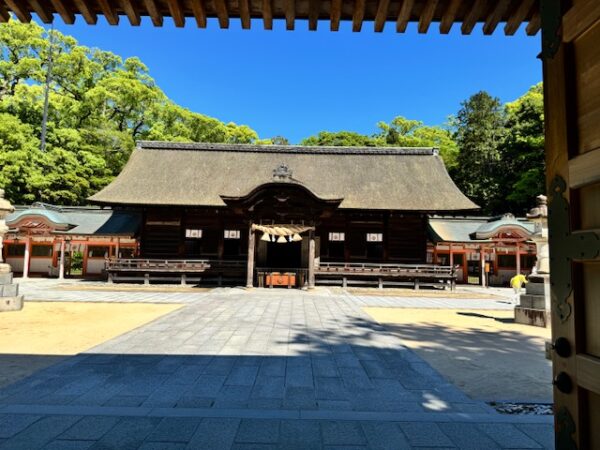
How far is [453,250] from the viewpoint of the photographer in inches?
821

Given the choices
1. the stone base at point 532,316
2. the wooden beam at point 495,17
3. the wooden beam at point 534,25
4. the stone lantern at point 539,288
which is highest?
the wooden beam at point 495,17

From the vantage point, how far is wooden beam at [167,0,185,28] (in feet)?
7.89

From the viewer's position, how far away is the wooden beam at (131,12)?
7.98 ft

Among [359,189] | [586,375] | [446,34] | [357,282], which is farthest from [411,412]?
[359,189]

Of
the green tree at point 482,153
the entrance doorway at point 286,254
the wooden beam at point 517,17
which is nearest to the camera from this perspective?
the wooden beam at point 517,17

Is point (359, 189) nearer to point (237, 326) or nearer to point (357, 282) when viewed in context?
point (357, 282)

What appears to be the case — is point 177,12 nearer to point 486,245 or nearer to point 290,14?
point 290,14

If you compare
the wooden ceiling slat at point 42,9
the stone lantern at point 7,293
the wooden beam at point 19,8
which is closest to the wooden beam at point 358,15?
the wooden ceiling slat at point 42,9

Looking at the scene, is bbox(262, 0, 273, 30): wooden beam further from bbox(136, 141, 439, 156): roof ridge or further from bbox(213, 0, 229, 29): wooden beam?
bbox(136, 141, 439, 156): roof ridge

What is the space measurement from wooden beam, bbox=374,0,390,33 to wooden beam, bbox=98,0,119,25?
6.47 ft

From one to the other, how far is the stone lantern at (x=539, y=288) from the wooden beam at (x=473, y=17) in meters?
7.59

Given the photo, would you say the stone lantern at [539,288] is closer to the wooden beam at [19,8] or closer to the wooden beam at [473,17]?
the wooden beam at [473,17]

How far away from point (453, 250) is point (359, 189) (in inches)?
286

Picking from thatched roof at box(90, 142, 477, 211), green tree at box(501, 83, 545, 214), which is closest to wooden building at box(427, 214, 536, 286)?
thatched roof at box(90, 142, 477, 211)
